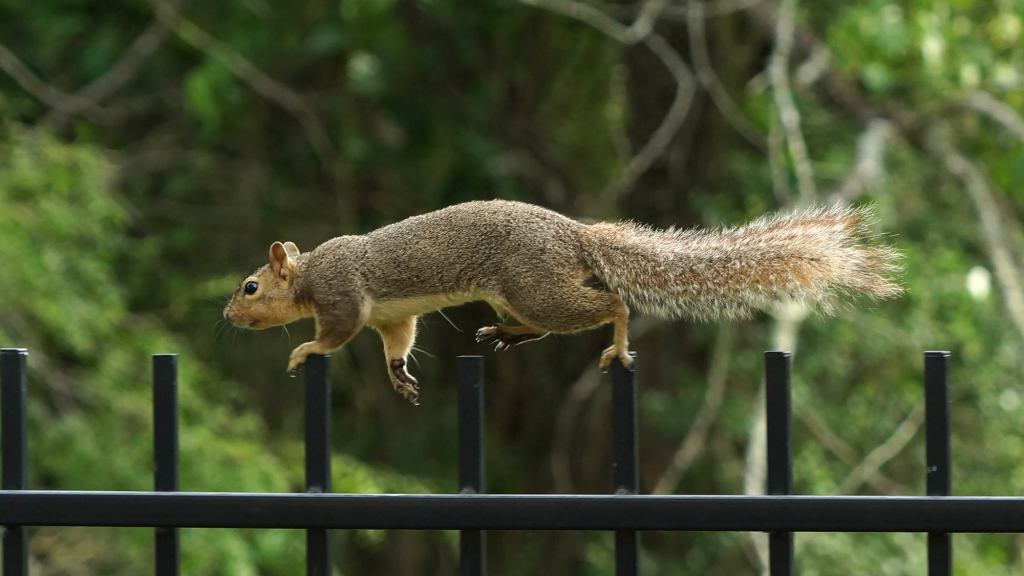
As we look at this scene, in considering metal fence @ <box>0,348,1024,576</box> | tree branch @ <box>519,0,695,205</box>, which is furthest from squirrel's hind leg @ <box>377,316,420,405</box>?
tree branch @ <box>519,0,695,205</box>

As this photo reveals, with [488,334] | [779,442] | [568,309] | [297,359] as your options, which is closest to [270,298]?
[297,359]

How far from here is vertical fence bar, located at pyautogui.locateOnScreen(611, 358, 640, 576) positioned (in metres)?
1.65

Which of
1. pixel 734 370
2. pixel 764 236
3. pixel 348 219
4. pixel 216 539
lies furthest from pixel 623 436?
pixel 348 219

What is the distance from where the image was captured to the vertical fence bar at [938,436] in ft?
5.31

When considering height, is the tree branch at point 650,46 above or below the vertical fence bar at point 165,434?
above

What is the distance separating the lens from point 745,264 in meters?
1.72

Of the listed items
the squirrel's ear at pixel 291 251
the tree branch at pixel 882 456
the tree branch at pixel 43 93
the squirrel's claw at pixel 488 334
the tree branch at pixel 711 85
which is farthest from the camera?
the tree branch at pixel 43 93

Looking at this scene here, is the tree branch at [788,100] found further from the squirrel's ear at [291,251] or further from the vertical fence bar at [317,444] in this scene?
the vertical fence bar at [317,444]

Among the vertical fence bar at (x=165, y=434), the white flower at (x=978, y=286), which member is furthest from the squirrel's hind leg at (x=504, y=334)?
the white flower at (x=978, y=286)

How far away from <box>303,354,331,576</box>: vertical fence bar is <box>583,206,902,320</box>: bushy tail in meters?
0.36

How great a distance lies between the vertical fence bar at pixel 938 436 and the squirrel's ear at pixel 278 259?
0.82 m

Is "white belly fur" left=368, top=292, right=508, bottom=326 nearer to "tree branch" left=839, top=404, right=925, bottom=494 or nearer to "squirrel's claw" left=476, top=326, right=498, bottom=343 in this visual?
"squirrel's claw" left=476, top=326, right=498, bottom=343

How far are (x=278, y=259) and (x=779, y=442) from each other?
70 centimetres

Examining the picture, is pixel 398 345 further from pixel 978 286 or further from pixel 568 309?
pixel 978 286
